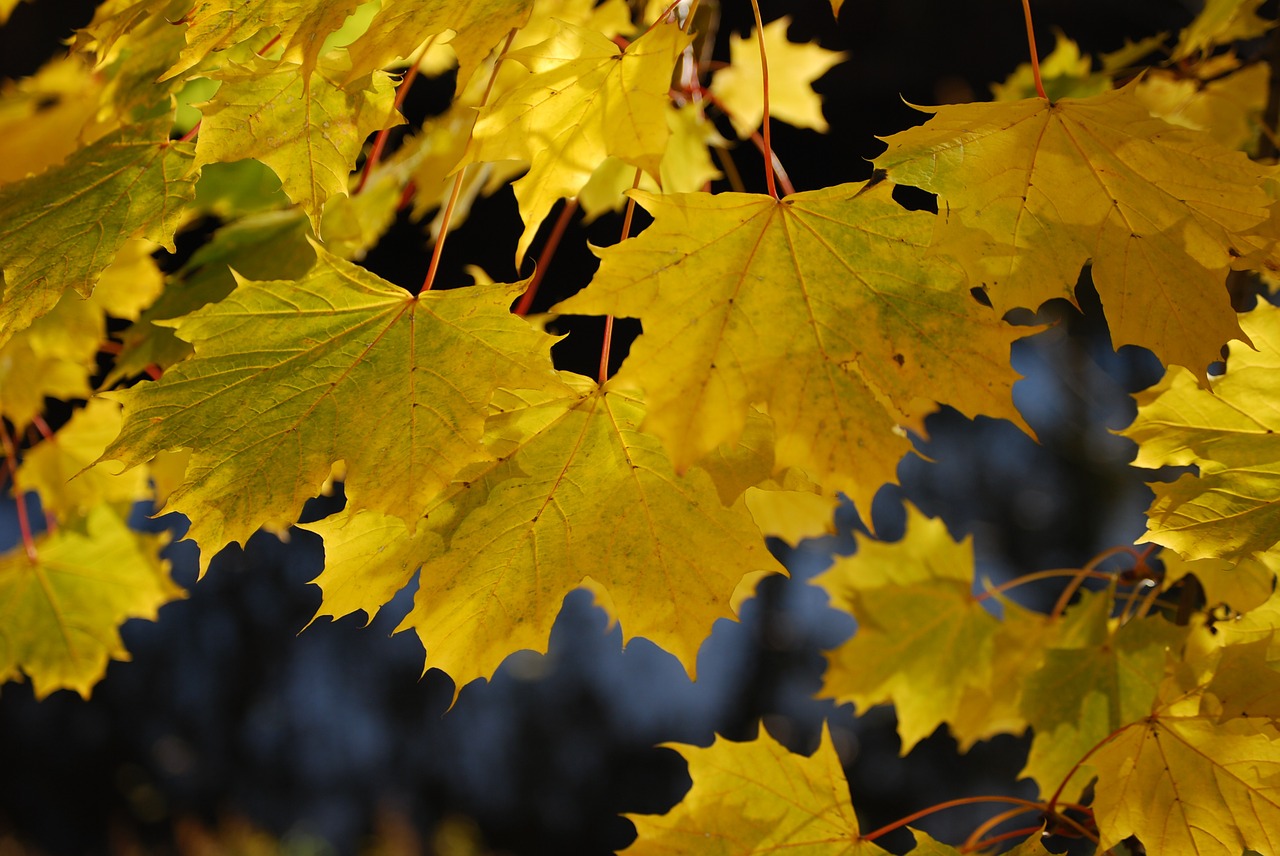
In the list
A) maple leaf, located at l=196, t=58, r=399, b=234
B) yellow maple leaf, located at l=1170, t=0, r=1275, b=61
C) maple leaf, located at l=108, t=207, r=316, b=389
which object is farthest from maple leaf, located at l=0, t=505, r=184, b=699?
yellow maple leaf, located at l=1170, t=0, r=1275, b=61

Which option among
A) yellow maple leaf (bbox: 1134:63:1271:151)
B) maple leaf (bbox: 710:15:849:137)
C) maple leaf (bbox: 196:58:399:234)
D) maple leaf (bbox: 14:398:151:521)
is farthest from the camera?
maple leaf (bbox: 710:15:849:137)

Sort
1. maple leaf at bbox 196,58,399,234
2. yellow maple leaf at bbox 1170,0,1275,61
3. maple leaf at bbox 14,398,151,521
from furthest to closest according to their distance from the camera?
maple leaf at bbox 14,398,151,521
yellow maple leaf at bbox 1170,0,1275,61
maple leaf at bbox 196,58,399,234

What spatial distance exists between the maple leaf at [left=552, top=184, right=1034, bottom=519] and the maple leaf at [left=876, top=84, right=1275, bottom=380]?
0.13 feet

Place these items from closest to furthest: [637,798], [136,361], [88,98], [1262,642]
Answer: [1262,642], [136,361], [88,98], [637,798]

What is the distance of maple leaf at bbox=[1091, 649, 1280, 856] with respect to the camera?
69 cm

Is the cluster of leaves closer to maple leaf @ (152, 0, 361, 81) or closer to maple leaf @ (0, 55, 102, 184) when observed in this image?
maple leaf @ (152, 0, 361, 81)

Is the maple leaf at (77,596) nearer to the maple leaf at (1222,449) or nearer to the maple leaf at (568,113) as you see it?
the maple leaf at (568,113)

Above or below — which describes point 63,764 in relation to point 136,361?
below

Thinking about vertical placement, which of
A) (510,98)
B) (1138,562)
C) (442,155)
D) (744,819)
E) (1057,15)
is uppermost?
(510,98)

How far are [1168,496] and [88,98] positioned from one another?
1309mm

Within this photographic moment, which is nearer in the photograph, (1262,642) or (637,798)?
(1262,642)

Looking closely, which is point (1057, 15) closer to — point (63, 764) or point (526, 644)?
point (526, 644)

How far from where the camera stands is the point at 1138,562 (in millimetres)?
987

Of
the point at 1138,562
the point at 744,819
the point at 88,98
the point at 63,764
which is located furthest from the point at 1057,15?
the point at 63,764
